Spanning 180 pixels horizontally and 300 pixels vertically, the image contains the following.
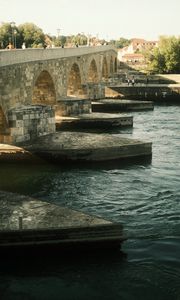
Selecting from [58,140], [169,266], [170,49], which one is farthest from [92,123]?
[170,49]

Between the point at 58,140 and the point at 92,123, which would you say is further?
the point at 92,123

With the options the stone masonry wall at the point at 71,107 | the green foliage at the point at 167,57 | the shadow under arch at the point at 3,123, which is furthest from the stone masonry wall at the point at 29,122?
the green foliage at the point at 167,57

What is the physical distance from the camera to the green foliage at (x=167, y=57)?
64.4 metres

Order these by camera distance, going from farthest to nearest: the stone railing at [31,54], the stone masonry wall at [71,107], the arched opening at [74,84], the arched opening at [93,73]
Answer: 1. the arched opening at [93,73]
2. the arched opening at [74,84]
3. the stone masonry wall at [71,107]
4. the stone railing at [31,54]

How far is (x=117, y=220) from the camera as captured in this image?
14773 millimetres

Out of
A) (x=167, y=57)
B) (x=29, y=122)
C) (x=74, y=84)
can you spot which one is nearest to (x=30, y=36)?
(x=167, y=57)

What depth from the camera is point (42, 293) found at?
35.0ft

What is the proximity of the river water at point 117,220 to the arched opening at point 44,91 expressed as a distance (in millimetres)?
8599

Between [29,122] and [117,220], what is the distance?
31.0 ft

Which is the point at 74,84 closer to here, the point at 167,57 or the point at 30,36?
the point at 167,57

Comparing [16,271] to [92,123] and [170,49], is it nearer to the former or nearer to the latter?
[92,123]

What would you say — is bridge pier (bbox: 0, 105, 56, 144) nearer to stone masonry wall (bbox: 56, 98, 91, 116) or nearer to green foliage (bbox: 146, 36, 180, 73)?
stone masonry wall (bbox: 56, 98, 91, 116)

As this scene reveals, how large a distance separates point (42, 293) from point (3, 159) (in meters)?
11.7

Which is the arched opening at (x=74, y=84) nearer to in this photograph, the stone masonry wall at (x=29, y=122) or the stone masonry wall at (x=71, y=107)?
the stone masonry wall at (x=71, y=107)
